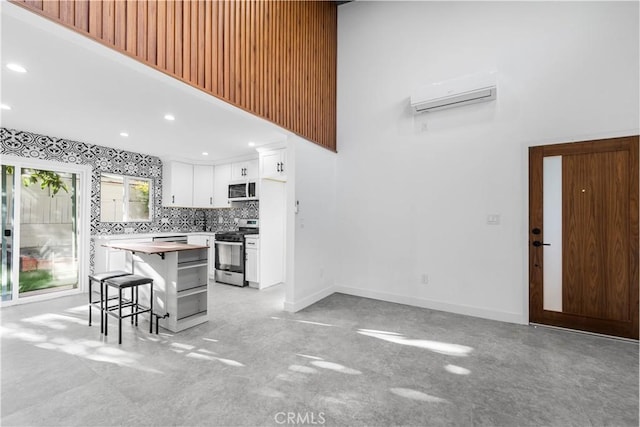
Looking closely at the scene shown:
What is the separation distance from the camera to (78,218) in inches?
185

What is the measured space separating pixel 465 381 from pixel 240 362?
181 cm

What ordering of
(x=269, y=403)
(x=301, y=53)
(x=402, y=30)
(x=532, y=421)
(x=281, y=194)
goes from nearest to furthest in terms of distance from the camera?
(x=532, y=421) < (x=269, y=403) < (x=301, y=53) < (x=402, y=30) < (x=281, y=194)

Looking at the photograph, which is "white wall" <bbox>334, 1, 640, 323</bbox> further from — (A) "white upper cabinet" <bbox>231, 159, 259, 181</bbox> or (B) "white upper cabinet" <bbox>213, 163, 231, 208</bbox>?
(B) "white upper cabinet" <bbox>213, 163, 231, 208</bbox>

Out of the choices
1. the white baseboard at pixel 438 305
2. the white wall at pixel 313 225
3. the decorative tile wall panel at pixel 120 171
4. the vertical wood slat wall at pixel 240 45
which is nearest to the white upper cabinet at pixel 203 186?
the decorative tile wall panel at pixel 120 171

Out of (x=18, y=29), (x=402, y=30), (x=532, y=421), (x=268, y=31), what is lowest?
(x=532, y=421)

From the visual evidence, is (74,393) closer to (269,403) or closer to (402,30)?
(269,403)

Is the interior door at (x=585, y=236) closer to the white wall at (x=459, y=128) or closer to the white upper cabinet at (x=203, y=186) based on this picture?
the white wall at (x=459, y=128)

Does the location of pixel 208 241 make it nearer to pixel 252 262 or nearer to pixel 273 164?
pixel 252 262

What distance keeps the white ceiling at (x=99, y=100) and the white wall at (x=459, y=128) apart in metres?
1.71

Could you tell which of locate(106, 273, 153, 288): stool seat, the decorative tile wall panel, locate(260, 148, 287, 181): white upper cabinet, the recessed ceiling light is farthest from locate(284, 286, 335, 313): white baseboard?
the recessed ceiling light

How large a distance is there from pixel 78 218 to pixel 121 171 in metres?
1.08

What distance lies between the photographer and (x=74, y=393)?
6.44 feet

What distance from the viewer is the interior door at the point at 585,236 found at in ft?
9.60

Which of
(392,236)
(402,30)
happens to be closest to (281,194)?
(392,236)
